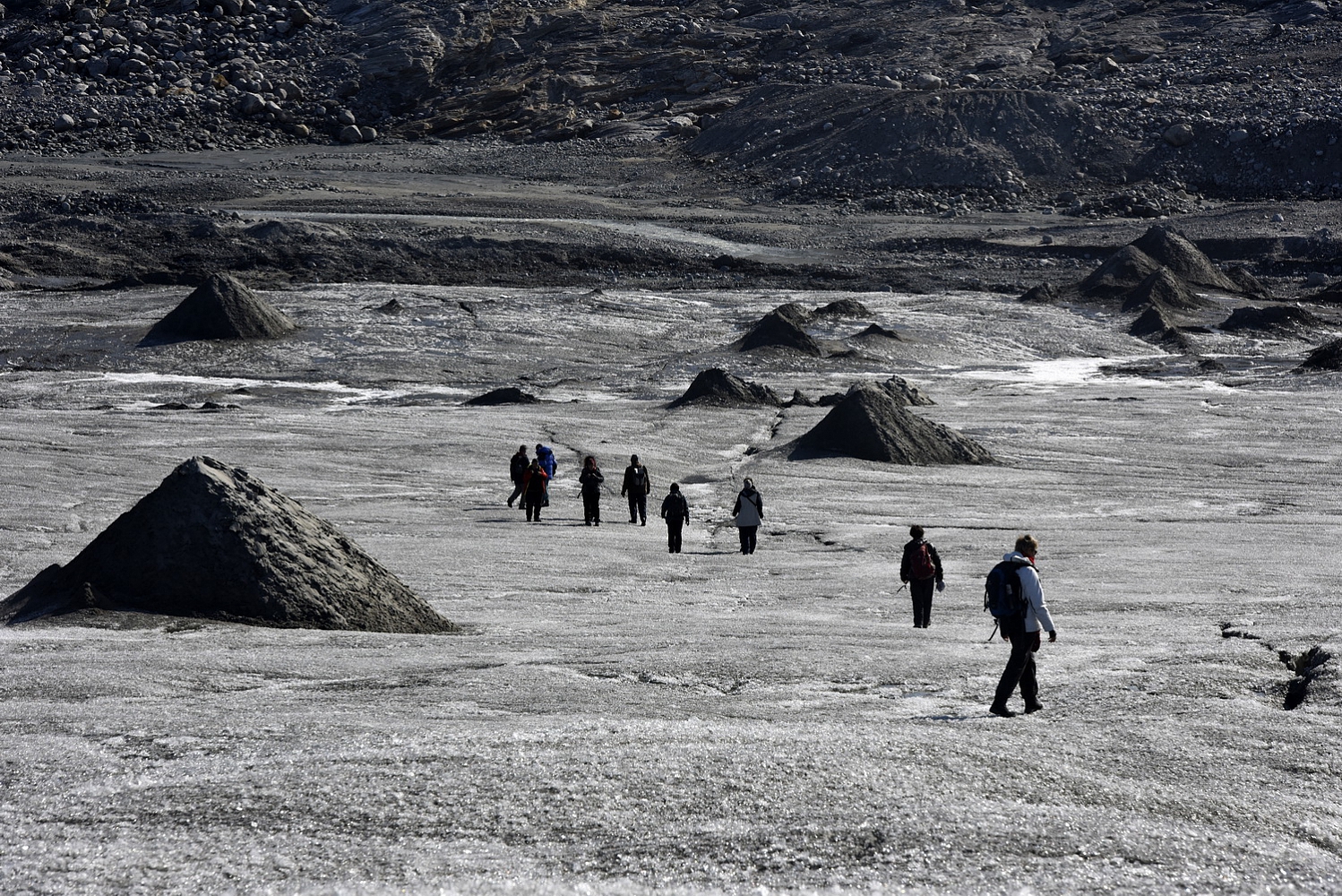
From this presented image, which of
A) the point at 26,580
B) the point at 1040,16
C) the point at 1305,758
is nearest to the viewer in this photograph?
the point at 1305,758

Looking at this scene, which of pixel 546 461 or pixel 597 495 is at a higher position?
pixel 546 461

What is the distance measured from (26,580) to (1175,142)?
65752 mm

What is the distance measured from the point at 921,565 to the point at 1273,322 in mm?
36189

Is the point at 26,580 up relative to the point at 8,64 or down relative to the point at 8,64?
down

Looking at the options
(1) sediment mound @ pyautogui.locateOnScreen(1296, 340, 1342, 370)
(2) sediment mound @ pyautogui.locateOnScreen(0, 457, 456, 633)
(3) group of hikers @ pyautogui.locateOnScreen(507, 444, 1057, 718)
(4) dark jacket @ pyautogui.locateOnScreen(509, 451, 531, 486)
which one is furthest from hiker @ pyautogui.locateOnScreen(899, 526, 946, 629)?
(1) sediment mound @ pyautogui.locateOnScreen(1296, 340, 1342, 370)

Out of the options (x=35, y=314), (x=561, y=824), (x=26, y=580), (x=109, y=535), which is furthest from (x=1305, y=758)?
(x=35, y=314)

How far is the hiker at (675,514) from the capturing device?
1702 cm

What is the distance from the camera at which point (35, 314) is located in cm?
4122

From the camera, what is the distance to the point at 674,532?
17.2 meters

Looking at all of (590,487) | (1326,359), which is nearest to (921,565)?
(590,487)

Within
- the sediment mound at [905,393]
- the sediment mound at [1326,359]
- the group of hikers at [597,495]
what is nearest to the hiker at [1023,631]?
the group of hikers at [597,495]

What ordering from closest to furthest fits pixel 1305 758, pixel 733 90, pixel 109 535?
1. pixel 1305 758
2. pixel 109 535
3. pixel 733 90

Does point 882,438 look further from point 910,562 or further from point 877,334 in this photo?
point 877,334

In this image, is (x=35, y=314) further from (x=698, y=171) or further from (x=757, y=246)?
(x=698, y=171)
